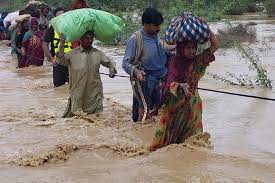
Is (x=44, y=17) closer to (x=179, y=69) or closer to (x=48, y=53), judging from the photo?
(x=48, y=53)

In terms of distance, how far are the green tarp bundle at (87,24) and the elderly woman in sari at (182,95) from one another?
6.47 feet

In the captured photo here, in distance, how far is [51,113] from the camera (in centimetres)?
796

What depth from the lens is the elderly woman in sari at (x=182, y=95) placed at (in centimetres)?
490

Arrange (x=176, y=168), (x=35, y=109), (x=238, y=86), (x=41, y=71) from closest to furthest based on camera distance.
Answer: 1. (x=176, y=168)
2. (x=35, y=109)
3. (x=238, y=86)
4. (x=41, y=71)

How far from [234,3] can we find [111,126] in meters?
25.7

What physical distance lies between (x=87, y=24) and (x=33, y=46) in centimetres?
598

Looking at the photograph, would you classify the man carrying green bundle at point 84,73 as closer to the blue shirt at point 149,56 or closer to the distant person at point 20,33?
the blue shirt at point 149,56

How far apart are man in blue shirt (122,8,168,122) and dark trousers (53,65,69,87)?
2835 mm

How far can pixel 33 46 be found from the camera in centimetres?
1249

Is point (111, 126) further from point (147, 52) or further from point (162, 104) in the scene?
point (162, 104)

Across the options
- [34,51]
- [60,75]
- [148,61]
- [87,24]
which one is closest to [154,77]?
[148,61]

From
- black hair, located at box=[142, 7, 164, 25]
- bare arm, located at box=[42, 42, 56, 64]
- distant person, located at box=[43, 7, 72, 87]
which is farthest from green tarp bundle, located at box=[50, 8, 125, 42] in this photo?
distant person, located at box=[43, 7, 72, 87]

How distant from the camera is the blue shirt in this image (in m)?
6.36

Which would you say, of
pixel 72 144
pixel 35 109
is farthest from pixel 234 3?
pixel 72 144
